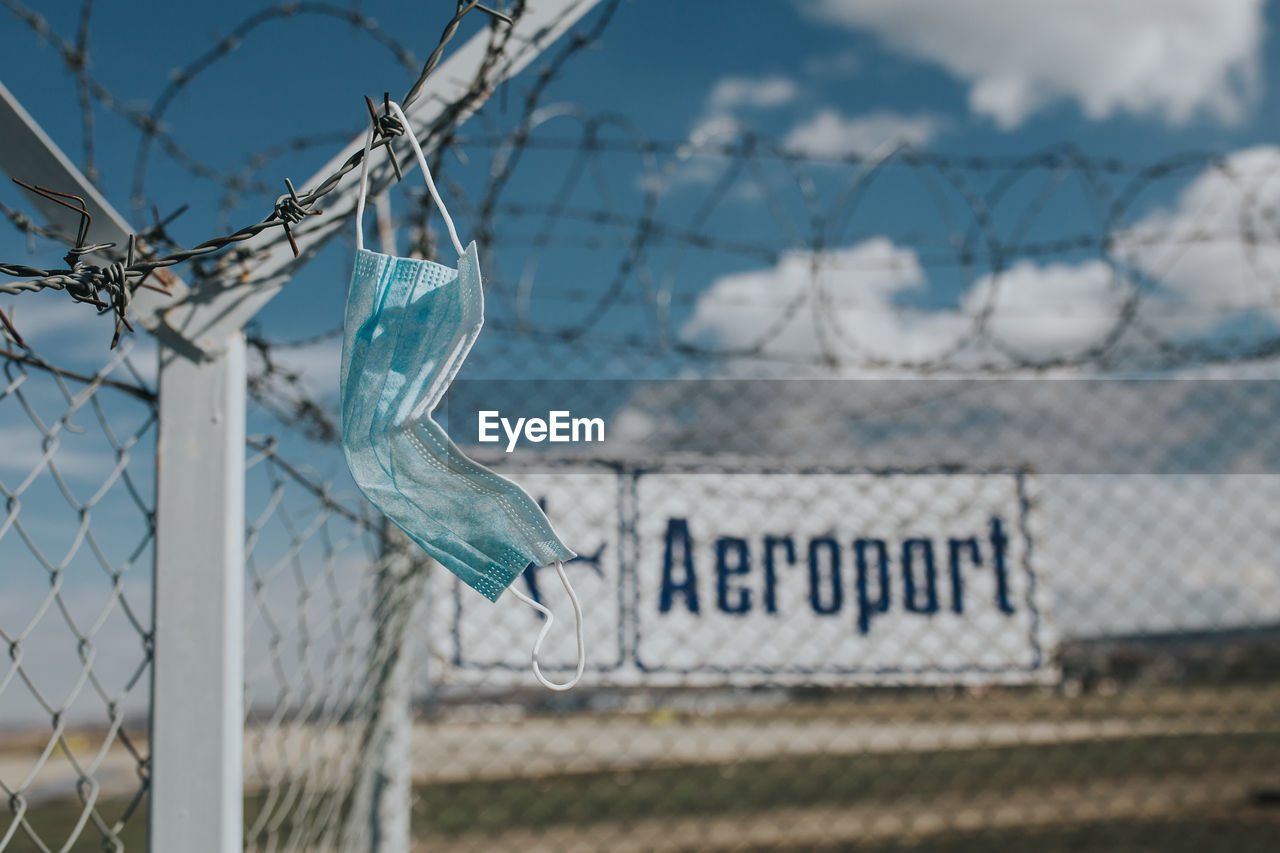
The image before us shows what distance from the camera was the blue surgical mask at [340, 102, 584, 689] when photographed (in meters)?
0.81

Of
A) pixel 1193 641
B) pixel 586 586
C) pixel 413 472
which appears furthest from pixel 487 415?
pixel 1193 641

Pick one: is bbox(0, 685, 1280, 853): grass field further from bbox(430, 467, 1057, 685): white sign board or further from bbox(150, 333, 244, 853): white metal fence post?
bbox(150, 333, 244, 853): white metal fence post

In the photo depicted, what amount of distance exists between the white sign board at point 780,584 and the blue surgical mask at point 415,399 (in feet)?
4.92

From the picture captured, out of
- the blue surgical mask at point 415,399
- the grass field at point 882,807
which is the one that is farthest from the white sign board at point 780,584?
→ the blue surgical mask at point 415,399

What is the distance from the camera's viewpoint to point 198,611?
3.49 feet

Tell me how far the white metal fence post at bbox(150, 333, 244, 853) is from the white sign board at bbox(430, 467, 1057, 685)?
1.26 meters

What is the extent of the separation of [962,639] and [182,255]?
2192 mm

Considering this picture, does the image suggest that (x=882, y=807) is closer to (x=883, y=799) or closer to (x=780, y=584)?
(x=883, y=799)

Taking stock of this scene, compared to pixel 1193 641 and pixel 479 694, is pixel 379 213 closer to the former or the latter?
pixel 479 694

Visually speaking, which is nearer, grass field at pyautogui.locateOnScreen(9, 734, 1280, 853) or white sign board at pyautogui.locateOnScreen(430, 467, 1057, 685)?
white sign board at pyautogui.locateOnScreen(430, 467, 1057, 685)

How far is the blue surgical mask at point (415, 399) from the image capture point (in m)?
0.81

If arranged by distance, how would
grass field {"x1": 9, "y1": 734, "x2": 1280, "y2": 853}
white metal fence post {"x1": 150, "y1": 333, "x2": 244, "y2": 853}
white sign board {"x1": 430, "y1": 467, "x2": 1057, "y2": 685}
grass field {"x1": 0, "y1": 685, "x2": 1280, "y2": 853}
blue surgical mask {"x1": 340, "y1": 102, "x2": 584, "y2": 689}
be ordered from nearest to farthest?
blue surgical mask {"x1": 340, "y1": 102, "x2": 584, "y2": 689}, white metal fence post {"x1": 150, "y1": 333, "x2": 244, "y2": 853}, white sign board {"x1": 430, "y1": 467, "x2": 1057, "y2": 685}, grass field {"x1": 0, "y1": 685, "x2": 1280, "y2": 853}, grass field {"x1": 9, "y1": 734, "x2": 1280, "y2": 853}

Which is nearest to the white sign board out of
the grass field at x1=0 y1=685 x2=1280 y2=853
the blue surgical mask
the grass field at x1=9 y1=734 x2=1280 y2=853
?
the grass field at x1=0 y1=685 x2=1280 y2=853

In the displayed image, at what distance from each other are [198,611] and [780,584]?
1.61 metres
